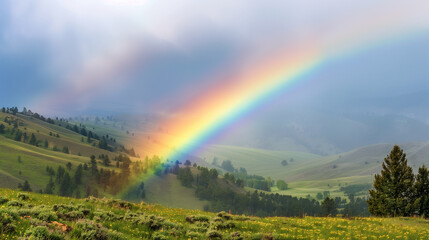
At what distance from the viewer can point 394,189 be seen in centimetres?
5484

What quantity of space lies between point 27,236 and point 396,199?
2346 inches

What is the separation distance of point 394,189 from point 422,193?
14.3ft

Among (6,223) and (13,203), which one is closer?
(6,223)

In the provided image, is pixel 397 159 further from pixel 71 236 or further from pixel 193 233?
pixel 71 236

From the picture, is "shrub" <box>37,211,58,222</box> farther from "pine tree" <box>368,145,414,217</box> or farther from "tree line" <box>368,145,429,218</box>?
"pine tree" <box>368,145,414,217</box>

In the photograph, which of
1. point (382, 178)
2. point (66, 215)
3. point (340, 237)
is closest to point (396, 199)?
point (382, 178)

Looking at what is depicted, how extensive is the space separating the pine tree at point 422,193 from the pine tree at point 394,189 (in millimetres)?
1272

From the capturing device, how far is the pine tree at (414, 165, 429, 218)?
4978 centimetres

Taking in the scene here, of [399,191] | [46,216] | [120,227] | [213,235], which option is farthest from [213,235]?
[399,191]

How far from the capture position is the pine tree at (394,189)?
53500mm

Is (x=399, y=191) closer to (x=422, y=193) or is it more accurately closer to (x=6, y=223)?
(x=422, y=193)

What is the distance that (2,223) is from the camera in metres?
12.0

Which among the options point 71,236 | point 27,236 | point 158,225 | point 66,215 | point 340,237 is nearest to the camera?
point 27,236

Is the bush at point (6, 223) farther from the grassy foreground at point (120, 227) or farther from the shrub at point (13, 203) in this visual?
the shrub at point (13, 203)
